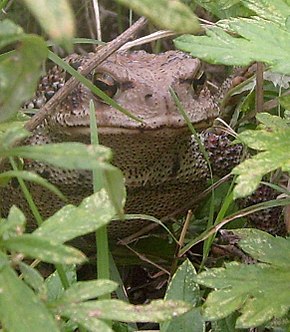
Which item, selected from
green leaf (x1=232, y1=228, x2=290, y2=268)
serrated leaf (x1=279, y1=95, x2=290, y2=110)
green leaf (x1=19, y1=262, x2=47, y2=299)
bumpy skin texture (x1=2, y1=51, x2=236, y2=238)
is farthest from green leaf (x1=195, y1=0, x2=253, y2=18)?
green leaf (x1=19, y1=262, x2=47, y2=299)

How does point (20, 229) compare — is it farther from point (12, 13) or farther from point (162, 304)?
point (12, 13)

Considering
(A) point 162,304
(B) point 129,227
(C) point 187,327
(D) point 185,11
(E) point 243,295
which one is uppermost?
(D) point 185,11

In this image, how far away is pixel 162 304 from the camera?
3.10 feet

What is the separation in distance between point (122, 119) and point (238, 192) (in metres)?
0.78

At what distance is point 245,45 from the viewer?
128cm

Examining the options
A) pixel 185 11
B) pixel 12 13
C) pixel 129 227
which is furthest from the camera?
pixel 12 13

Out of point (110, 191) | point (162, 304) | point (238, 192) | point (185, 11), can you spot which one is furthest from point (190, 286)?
point (185, 11)

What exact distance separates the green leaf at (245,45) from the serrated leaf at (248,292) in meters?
0.35

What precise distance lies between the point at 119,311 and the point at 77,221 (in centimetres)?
13

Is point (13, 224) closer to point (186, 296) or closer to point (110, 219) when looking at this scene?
point (110, 219)

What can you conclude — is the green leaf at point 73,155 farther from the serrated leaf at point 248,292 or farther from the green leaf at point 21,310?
the serrated leaf at point 248,292

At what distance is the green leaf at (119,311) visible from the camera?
34.4 inches

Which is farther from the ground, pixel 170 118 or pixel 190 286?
pixel 170 118

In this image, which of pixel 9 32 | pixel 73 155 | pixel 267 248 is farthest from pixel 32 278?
pixel 267 248
